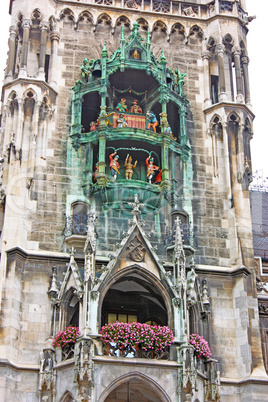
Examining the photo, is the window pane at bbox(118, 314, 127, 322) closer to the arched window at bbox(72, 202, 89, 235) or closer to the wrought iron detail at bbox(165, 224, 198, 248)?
the wrought iron detail at bbox(165, 224, 198, 248)

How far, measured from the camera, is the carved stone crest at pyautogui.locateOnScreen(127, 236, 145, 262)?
2111cm

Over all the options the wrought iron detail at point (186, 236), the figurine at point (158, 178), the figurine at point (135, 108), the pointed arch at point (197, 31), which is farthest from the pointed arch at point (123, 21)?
the wrought iron detail at point (186, 236)

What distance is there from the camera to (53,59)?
24.8 meters

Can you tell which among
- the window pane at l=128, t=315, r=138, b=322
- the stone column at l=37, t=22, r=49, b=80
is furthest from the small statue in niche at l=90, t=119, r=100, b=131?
the window pane at l=128, t=315, r=138, b=322

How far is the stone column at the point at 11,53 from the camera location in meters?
24.6

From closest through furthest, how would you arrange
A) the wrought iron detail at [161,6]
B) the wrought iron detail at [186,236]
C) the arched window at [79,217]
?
the arched window at [79,217], the wrought iron detail at [186,236], the wrought iron detail at [161,6]

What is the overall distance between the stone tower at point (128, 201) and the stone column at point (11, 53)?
0.23 feet

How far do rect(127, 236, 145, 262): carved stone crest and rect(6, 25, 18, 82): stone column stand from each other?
7161 millimetres

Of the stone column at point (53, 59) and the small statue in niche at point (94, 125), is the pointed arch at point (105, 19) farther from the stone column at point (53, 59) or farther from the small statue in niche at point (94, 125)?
the small statue in niche at point (94, 125)

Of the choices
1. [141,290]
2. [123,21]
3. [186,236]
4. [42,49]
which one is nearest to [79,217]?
[141,290]

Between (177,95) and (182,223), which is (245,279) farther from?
(177,95)

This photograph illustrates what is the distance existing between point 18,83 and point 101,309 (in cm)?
757

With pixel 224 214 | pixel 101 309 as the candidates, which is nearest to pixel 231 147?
pixel 224 214

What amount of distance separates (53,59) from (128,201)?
5.63m
